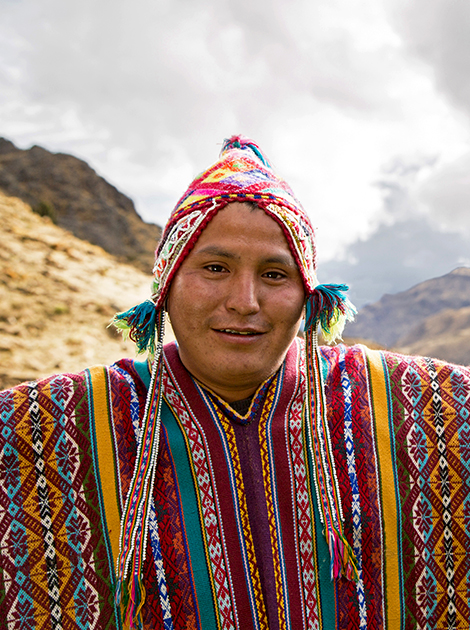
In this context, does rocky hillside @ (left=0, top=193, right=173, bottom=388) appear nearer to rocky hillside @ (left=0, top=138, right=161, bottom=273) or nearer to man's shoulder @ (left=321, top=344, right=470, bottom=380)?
rocky hillside @ (left=0, top=138, right=161, bottom=273)

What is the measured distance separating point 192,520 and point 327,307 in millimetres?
892

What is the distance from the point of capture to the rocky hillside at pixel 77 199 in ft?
63.4

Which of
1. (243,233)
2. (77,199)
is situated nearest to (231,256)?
(243,233)

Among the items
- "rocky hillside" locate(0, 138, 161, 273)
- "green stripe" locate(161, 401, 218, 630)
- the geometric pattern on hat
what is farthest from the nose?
"rocky hillside" locate(0, 138, 161, 273)

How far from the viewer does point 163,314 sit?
1.93m

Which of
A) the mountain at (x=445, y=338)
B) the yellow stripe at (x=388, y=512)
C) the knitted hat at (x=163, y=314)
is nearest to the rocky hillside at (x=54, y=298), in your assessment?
the knitted hat at (x=163, y=314)

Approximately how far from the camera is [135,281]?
15.2m

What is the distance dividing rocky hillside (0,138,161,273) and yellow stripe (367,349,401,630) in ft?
53.7

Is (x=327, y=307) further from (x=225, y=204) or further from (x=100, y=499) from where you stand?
(x=100, y=499)

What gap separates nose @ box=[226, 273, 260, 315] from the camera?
1.60 m

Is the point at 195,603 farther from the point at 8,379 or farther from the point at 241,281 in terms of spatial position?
the point at 8,379

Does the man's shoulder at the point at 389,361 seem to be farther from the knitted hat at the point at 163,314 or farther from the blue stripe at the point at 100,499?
the blue stripe at the point at 100,499

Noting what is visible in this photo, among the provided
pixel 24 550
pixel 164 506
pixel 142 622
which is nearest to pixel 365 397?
pixel 164 506

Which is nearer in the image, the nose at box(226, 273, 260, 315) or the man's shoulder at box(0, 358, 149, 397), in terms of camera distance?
the nose at box(226, 273, 260, 315)
